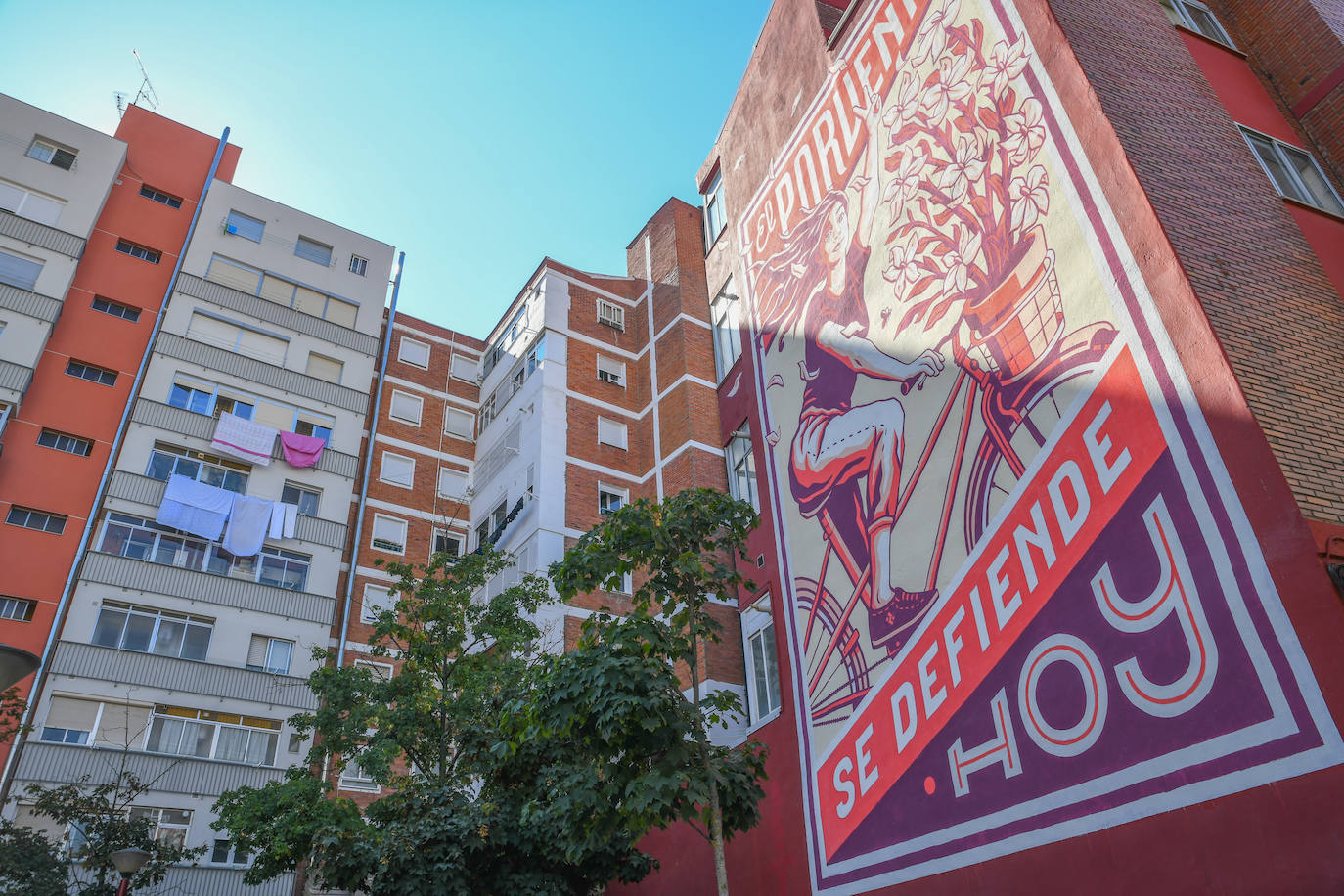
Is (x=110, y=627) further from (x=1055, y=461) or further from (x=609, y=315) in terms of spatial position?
(x=1055, y=461)

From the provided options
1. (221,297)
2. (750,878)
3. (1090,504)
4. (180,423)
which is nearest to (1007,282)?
(1090,504)

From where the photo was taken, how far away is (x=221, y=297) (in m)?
29.2

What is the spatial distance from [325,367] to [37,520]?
9467mm

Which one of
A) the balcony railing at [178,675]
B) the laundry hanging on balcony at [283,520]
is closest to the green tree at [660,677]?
the balcony railing at [178,675]

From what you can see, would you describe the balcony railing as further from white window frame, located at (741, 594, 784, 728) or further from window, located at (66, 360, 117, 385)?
white window frame, located at (741, 594, 784, 728)

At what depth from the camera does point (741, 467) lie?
21656mm

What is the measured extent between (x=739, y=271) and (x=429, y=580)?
32.1 ft

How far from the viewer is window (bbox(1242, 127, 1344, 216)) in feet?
47.1

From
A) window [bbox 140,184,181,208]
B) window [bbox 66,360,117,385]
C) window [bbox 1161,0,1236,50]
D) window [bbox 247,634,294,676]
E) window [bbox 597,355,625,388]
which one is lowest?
window [bbox 247,634,294,676]

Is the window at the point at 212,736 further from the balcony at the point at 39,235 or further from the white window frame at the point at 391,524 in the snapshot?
the balcony at the point at 39,235

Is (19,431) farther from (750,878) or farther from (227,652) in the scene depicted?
(750,878)

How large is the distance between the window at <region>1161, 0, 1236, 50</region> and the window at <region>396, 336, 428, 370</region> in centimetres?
2676

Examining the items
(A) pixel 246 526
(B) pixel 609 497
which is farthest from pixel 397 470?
(B) pixel 609 497

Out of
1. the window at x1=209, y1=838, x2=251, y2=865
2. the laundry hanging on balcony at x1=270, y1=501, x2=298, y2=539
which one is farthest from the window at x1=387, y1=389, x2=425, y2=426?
the window at x1=209, y1=838, x2=251, y2=865
